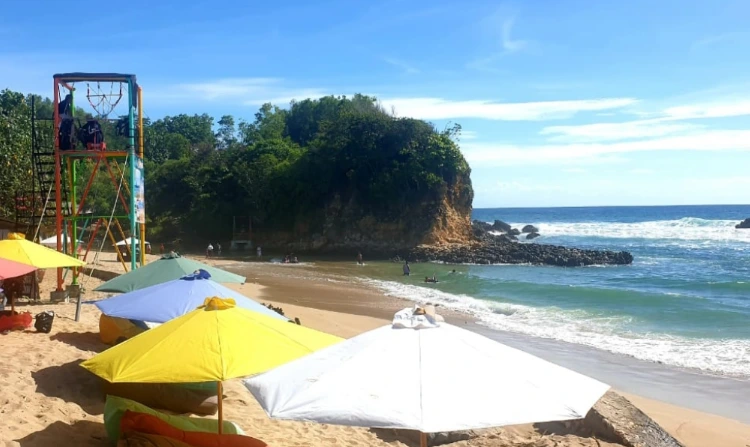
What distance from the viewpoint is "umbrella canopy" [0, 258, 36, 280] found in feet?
31.3

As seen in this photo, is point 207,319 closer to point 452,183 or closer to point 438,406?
point 438,406

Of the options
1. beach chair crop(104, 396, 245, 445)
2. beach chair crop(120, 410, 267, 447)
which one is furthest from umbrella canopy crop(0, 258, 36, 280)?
beach chair crop(120, 410, 267, 447)

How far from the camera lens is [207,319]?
5.22 meters

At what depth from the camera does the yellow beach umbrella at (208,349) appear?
15.3 ft

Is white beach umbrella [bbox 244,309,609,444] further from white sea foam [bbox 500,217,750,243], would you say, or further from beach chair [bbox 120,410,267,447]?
white sea foam [bbox 500,217,750,243]

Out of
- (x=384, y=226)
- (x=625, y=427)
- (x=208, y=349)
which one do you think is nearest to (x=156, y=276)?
(x=208, y=349)

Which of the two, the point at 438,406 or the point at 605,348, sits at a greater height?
the point at 438,406

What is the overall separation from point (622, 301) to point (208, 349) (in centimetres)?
2131

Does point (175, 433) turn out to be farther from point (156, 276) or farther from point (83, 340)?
point (83, 340)

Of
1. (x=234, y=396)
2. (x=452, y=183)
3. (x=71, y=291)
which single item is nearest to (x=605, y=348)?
(x=234, y=396)

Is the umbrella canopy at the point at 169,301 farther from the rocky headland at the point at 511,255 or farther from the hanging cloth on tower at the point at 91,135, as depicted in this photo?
the rocky headland at the point at 511,255

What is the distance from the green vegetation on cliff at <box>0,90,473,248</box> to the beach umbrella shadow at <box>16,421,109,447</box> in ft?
122

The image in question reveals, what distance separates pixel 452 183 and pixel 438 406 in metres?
44.3

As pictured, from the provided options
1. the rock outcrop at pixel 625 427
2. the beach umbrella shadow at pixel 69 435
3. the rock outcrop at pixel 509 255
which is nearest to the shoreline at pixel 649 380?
the rock outcrop at pixel 625 427
